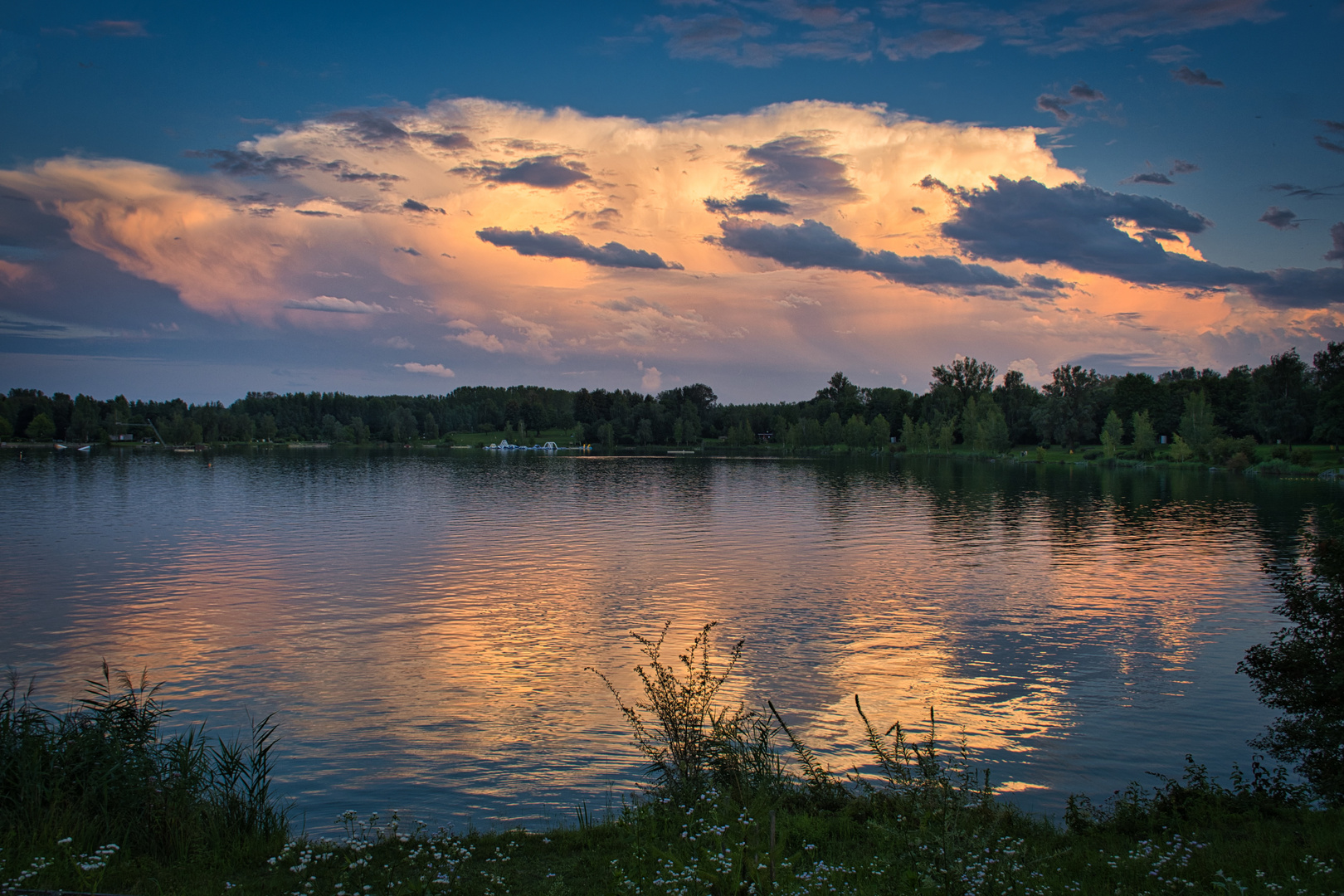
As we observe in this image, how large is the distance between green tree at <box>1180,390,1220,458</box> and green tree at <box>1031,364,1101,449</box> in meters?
23.1

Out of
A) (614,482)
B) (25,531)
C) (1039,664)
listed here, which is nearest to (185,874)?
(1039,664)

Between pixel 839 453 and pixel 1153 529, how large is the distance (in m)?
149

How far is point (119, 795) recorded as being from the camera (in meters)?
9.89

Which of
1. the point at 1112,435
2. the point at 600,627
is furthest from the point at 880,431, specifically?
the point at 600,627

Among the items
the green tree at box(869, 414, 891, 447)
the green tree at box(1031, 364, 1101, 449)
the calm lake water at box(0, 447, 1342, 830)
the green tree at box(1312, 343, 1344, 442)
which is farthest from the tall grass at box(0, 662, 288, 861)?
the green tree at box(869, 414, 891, 447)

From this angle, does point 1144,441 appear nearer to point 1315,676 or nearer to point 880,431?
point 880,431

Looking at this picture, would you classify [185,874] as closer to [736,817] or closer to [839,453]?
[736,817]

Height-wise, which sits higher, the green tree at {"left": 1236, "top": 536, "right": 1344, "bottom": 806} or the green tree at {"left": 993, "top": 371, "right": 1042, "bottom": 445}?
the green tree at {"left": 993, "top": 371, "right": 1042, "bottom": 445}

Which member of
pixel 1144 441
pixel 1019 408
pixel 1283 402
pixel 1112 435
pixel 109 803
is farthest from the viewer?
pixel 1019 408

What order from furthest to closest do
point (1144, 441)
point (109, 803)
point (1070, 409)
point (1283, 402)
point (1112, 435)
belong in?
point (1070, 409) < point (1112, 435) < point (1144, 441) < point (1283, 402) < point (109, 803)

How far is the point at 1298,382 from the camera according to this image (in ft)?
384

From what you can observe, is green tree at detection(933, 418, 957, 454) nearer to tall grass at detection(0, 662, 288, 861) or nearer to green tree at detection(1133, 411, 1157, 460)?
green tree at detection(1133, 411, 1157, 460)

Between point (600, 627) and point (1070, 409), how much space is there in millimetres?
147697

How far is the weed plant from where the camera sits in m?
8.75
